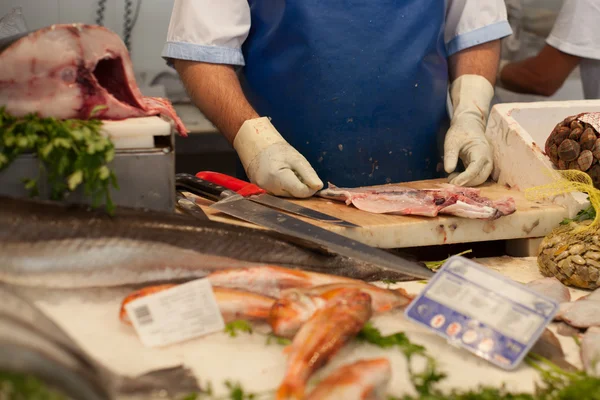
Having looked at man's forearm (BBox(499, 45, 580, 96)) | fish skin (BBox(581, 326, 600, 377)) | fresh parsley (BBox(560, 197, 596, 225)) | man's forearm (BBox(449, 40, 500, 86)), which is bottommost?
man's forearm (BBox(499, 45, 580, 96))

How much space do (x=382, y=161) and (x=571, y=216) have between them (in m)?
0.96

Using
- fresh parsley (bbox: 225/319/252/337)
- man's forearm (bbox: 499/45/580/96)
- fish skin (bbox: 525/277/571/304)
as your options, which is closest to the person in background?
man's forearm (bbox: 499/45/580/96)

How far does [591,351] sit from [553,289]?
328mm

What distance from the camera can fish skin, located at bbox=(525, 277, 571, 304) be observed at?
68.3 inches

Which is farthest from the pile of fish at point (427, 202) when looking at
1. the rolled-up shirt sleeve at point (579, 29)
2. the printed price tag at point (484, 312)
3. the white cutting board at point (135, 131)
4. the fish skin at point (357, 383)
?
the rolled-up shirt sleeve at point (579, 29)

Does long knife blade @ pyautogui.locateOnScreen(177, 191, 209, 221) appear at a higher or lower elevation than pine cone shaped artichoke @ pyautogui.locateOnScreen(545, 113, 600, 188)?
lower

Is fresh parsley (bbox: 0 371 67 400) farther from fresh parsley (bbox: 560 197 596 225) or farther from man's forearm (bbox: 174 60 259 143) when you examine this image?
man's forearm (bbox: 174 60 259 143)

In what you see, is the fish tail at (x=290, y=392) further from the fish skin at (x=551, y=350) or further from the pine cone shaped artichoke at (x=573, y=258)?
the pine cone shaped artichoke at (x=573, y=258)

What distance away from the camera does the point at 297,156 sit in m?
2.51

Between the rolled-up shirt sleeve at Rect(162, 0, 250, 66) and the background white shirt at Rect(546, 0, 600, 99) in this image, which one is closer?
the rolled-up shirt sleeve at Rect(162, 0, 250, 66)

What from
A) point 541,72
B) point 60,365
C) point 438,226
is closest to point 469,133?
point 438,226

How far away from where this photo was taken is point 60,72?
1759mm

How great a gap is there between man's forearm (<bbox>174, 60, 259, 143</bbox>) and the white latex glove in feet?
2.60

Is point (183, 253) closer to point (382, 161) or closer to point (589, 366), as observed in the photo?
point (589, 366)
